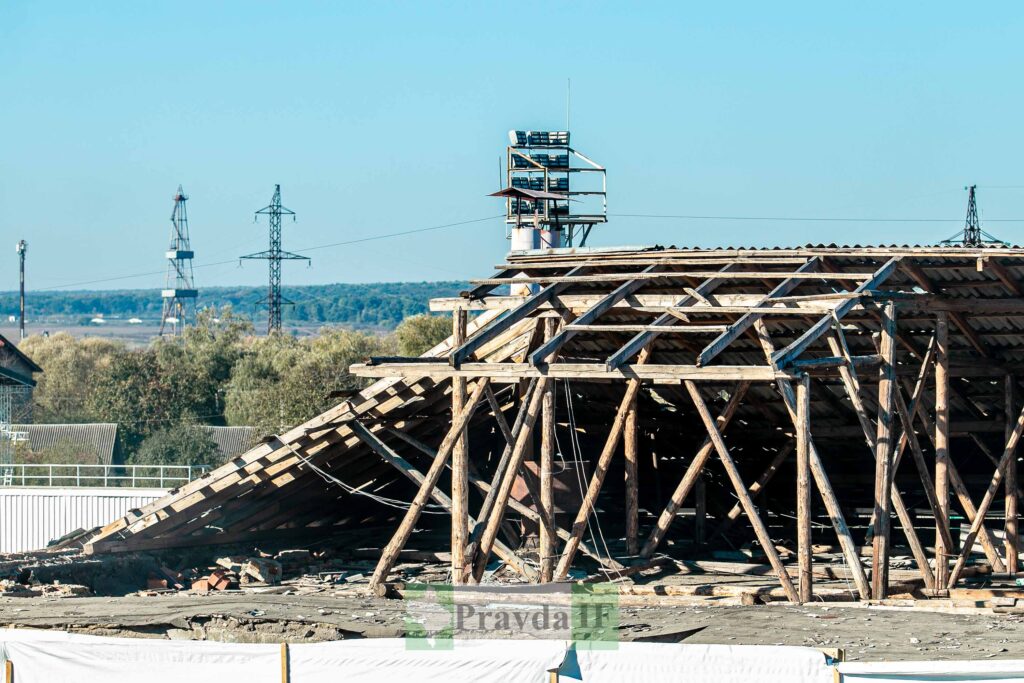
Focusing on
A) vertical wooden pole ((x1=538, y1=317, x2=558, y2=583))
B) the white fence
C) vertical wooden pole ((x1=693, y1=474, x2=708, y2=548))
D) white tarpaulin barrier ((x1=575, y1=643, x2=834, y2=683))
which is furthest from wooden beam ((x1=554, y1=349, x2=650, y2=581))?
the white fence

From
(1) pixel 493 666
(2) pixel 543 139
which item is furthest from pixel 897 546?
(2) pixel 543 139

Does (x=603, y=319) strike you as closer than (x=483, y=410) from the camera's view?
Yes

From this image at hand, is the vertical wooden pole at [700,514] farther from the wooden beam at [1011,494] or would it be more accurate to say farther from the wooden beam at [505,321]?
the wooden beam at [505,321]

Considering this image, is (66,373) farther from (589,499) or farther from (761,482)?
(589,499)

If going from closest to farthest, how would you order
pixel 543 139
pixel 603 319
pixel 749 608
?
pixel 749 608
pixel 603 319
pixel 543 139

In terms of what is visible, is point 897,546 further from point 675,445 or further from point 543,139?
point 543,139

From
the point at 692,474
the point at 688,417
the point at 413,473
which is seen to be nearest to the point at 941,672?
the point at 692,474

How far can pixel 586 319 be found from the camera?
1936cm

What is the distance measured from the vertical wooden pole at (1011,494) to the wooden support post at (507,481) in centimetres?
658

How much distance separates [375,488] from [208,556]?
3.29m

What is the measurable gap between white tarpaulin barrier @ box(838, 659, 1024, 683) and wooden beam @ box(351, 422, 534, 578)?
30.2 feet

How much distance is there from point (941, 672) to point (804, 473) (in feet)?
20.8

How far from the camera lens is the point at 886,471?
59.5 feet

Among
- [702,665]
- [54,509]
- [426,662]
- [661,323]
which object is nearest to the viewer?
[702,665]
